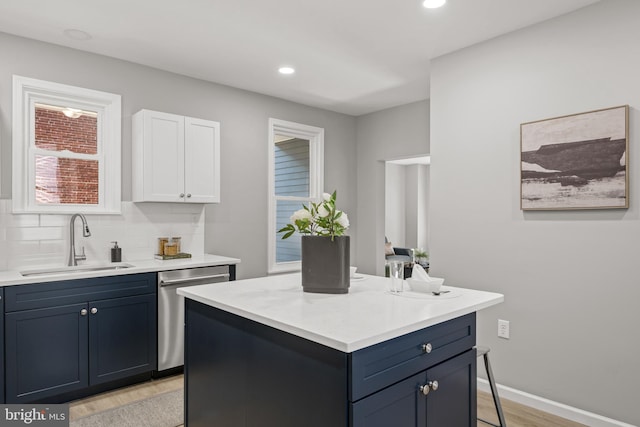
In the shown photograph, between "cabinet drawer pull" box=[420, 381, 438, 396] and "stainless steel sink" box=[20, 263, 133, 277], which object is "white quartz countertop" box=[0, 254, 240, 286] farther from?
"cabinet drawer pull" box=[420, 381, 438, 396]

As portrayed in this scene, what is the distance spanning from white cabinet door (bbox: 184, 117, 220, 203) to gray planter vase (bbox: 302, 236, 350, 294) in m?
2.04

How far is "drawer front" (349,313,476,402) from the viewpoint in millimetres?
1320

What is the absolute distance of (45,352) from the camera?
2.70 metres

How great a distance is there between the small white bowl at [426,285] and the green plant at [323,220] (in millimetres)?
429

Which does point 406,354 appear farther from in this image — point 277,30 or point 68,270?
point 68,270

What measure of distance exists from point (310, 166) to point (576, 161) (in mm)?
3087

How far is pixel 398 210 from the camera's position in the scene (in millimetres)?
9602

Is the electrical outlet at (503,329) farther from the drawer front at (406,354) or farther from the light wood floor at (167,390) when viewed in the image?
the drawer front at (406,354)

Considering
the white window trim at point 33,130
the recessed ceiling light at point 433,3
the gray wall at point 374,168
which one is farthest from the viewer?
the gray wall at point 374,168

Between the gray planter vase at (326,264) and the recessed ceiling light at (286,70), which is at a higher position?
the recessed ceiling light at (286,70)

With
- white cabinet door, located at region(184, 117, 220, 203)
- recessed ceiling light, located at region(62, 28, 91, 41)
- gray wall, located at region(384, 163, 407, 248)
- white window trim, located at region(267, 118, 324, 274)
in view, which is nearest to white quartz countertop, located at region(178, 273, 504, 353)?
white cabinet door, located at region(184, 117, 220, 203)

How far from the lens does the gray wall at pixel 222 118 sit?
10.1 ft

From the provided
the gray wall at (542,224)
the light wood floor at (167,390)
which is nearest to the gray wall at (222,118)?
the light wood floor at (167,390)

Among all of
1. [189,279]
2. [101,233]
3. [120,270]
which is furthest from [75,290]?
[189,279]
